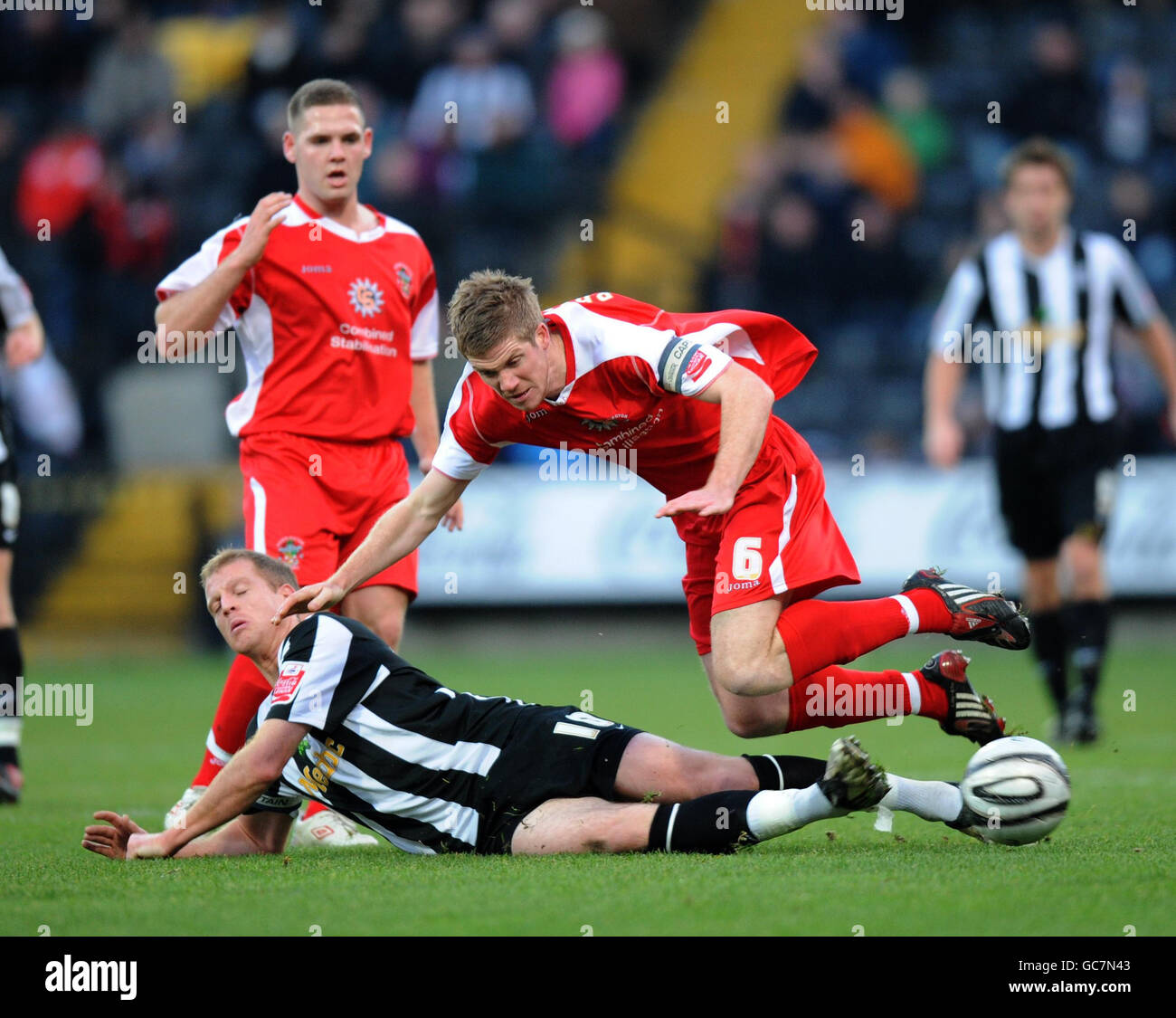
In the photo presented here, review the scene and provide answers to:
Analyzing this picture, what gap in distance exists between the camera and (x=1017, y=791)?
462 cm

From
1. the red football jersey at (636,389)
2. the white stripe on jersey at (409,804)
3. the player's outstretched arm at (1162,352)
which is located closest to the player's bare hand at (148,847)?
the white stripe on jersey at (409,804)

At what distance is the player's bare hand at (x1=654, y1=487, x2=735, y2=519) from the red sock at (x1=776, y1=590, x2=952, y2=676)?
81 cm

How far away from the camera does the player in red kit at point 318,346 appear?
224 inches

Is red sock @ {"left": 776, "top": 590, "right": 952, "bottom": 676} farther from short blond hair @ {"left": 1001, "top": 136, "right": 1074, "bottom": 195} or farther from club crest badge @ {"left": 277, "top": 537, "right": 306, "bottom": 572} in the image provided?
short blond hair @ {"left": 1001, "top": 136, "right": 1074, "bottom": 195}

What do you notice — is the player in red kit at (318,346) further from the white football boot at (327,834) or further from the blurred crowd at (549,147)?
the blurred crowd at (549,147)

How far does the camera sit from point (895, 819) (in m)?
5.62

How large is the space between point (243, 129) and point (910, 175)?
22.0 feet

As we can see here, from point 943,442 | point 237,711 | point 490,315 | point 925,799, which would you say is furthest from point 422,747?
point 943,442

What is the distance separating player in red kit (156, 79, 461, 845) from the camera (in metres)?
5.68

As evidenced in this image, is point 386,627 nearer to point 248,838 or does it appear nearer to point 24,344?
point 248,838

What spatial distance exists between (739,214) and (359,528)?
10.6 m

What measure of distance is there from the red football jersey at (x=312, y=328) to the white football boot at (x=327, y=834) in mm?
1361

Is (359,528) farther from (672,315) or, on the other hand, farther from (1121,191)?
(1121,191)

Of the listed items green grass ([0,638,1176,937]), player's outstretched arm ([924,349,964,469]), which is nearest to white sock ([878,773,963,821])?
green grass ([0,638,1176,937])
